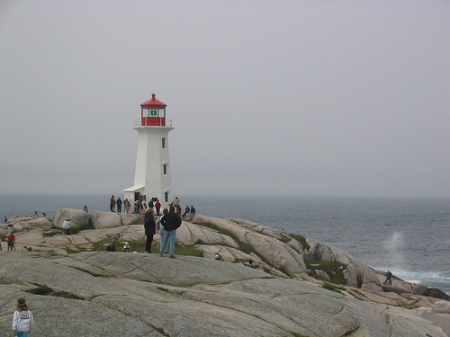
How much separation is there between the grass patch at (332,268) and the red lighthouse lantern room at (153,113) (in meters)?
21.0

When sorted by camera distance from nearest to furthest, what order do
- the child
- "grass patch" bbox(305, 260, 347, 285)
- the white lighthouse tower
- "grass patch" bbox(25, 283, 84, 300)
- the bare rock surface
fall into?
the child
the bare rock surface
"grass patch" bbox(25, 283, 84, 300)
"grass patch" bbox(305, 260, 347, 285)
the white lighthouse tower

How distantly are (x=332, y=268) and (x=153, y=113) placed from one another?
24.0 m

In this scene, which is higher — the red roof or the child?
the red roof

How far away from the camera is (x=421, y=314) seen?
31.7 metres

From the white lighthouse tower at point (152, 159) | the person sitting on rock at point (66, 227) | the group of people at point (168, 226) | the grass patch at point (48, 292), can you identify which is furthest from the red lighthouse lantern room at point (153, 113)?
the grass patch at point (48, 292)

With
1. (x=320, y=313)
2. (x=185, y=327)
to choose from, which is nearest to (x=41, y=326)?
(x=185, y=327)

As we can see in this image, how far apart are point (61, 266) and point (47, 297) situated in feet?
14.8

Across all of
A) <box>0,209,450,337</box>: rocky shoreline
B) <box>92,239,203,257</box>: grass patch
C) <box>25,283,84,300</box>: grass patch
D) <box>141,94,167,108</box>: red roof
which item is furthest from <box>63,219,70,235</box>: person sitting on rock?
<box>25,283,84,300</box>: grass patch

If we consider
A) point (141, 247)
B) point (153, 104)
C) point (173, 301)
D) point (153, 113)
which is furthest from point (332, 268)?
point (173, 301)

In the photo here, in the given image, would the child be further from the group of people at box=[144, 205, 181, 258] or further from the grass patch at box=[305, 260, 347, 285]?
the grass patch at box=[305, 260, 347, 285]

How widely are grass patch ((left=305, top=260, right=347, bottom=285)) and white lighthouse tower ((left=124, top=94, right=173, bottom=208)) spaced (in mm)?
16365

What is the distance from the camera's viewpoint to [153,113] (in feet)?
168

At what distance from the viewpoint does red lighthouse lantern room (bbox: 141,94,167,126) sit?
51.0 m

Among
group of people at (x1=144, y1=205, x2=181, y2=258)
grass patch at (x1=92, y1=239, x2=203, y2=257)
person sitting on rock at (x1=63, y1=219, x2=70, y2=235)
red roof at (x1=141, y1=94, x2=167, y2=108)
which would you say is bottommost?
grass patch at (x1=92, y1=239, x2=203, y2=257)
